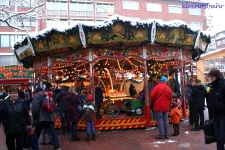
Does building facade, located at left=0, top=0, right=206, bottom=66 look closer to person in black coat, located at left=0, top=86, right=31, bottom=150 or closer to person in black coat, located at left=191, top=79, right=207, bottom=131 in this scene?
person in black coat, located at left=191, top=79, right=207, bottom=131

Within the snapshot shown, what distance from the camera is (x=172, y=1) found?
4347 cm

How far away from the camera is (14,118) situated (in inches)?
205

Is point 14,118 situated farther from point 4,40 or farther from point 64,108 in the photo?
point 4,40

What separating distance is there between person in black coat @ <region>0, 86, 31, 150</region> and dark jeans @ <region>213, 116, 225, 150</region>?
3839mm

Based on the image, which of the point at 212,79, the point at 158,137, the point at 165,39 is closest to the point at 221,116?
the point at 212,79

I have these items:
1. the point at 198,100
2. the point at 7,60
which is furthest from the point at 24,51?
the point at 7,60

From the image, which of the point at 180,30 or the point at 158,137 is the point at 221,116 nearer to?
the point at 158,137

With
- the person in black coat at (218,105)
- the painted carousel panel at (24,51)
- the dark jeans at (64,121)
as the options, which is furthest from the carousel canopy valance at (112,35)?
the person in black coat at (218,105)

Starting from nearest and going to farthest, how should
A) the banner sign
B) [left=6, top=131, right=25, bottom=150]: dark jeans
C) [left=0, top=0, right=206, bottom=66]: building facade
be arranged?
[left=6, top=131, right=25, bottom=150]: dark jeans
the banner sign
[left=0, top=0, right=206, bottom=66]: building facade

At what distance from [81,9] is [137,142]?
3202 cm

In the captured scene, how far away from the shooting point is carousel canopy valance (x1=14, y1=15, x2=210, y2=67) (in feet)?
29.6

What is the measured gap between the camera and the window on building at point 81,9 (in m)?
36.6

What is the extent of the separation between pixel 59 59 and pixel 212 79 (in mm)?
6804

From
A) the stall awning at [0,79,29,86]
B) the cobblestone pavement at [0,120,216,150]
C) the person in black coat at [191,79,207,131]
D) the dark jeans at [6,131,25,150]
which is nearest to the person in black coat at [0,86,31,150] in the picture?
the dark jeans at [6,131,25,150]
